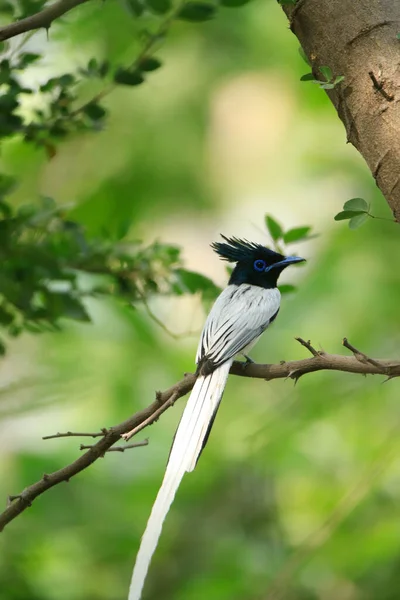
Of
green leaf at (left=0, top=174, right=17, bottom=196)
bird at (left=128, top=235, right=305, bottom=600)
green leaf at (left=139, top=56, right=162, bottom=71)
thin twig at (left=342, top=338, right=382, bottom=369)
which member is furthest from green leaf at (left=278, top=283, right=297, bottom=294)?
thin twig at (left=342, top=338, right=382, bottom=369)

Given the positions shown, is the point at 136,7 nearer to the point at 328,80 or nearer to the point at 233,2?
the point at 233,2

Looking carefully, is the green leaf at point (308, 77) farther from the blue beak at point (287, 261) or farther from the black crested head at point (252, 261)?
the black crested head at point (252, 261)

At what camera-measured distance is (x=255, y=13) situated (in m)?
5.41

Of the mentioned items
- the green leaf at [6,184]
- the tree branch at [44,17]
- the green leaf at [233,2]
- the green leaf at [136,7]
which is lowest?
the green leaf at [6,184]

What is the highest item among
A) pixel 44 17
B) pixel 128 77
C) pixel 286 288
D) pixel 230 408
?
pixel 44 17

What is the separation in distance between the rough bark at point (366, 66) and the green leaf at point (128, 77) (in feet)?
2.36

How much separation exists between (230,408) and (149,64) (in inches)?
82.5

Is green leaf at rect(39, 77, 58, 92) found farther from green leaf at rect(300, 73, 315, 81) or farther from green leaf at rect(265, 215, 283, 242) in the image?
green leaf at rect(300, 73, 315, 81)

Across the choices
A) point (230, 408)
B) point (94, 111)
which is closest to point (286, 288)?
point (94, 111)

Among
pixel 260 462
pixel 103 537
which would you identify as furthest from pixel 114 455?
pixel 260 462

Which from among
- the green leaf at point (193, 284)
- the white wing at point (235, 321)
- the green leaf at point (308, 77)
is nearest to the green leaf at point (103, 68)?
the green leaf at point (193, 284)

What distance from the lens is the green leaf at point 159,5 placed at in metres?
2.15

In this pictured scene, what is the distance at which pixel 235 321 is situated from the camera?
2252 mm

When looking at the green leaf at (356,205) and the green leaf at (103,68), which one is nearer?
the green leaf at (356,205)
